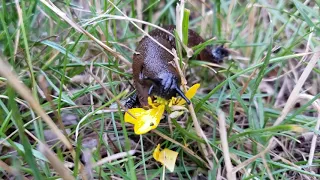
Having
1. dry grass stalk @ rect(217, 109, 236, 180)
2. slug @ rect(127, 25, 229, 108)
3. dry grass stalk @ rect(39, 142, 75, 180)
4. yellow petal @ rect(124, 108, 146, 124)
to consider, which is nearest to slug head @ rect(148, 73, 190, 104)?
slug @ rect(127, 25, 229, 108)

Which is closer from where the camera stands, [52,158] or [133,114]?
[52,158]

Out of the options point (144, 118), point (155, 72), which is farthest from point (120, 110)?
point (155, 72)

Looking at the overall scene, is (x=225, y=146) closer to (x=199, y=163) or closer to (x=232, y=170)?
(x=232, y=170)

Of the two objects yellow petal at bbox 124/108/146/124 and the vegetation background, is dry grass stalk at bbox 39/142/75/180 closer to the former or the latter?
the vegetation background

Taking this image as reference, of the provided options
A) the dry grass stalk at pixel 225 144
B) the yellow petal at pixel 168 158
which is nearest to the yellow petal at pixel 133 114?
the yellow petal at pixel 168 158

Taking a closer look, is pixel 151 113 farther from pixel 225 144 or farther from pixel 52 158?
pixel 52 158

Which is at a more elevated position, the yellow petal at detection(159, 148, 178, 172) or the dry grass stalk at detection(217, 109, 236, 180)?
the dry grass stalk at detection(217, 109, 236, 180)
